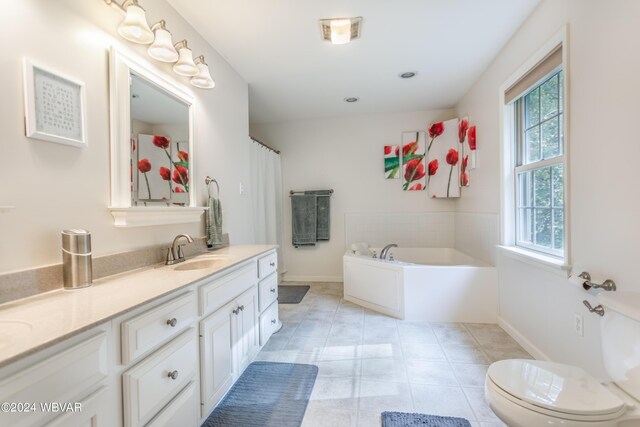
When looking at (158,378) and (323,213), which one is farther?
(323,213)

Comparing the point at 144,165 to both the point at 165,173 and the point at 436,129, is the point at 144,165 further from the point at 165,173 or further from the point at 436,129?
the point at 436,129

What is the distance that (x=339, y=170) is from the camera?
4.55m

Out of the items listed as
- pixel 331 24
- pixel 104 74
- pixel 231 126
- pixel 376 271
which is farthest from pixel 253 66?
pixel 376 271

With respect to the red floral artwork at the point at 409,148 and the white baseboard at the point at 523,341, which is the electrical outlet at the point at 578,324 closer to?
the white baseboard at the point at 523,341

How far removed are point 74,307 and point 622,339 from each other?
74.7 inches

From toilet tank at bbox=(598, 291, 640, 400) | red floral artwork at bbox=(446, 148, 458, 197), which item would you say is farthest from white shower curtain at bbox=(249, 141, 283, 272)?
toilet tank at bbox=(598, 291, 640, 400)

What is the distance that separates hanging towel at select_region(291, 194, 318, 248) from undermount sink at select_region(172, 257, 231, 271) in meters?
2.47

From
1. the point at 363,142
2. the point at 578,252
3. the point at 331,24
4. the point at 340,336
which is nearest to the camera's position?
the point at 578,252

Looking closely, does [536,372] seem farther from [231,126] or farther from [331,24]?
[231,126]

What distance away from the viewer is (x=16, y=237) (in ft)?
3.65

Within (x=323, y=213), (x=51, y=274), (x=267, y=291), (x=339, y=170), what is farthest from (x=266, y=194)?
(x=51, y=274)

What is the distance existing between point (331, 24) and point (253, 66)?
3.09 feet

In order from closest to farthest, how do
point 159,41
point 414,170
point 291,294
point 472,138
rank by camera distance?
point 159,41 → point 472,138 → point 291,294 → point 414,170

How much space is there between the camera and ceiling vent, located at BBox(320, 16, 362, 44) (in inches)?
85.4
